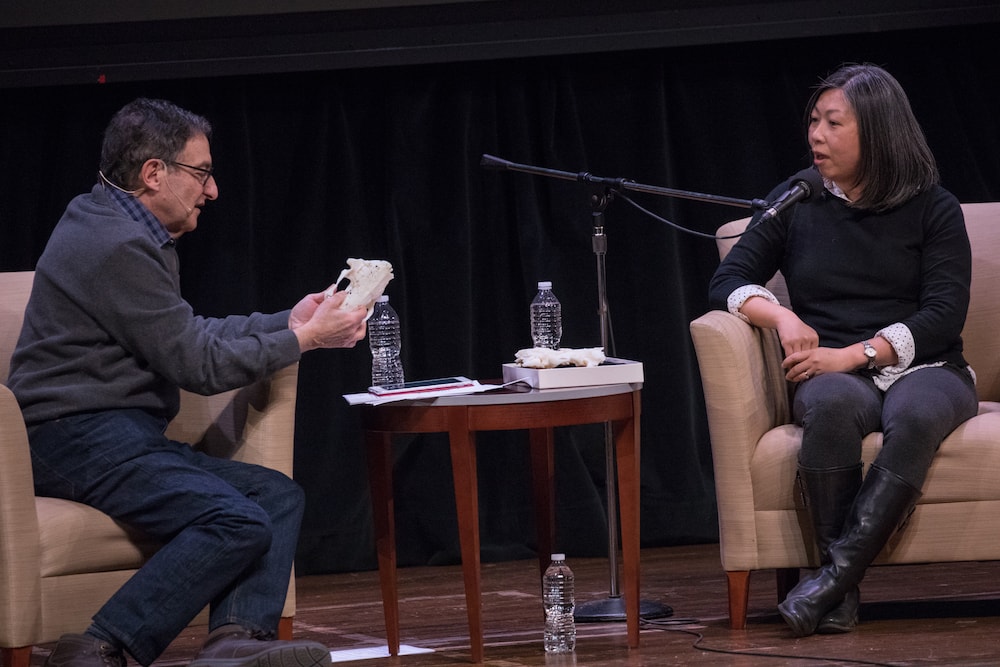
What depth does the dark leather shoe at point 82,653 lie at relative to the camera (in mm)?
2361

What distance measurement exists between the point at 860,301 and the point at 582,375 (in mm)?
782

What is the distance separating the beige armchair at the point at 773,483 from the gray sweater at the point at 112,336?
1.01 metres

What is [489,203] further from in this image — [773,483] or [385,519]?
[773,483]

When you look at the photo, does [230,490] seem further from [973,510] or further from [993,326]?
[993,326]

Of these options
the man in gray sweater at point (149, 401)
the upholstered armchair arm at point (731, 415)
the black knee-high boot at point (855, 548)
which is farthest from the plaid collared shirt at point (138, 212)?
the black knee-high boot at point (855, 548)

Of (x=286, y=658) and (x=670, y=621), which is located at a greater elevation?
(x=286, y=658)

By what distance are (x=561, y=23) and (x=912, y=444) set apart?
2026 mm

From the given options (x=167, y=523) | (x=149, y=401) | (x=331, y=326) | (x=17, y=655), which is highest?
(x=331, y=326)

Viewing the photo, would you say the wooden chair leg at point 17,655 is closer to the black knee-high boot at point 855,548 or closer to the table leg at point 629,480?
the table leg at point 629,480

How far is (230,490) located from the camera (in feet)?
8.52

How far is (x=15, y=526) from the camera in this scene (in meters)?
2.48

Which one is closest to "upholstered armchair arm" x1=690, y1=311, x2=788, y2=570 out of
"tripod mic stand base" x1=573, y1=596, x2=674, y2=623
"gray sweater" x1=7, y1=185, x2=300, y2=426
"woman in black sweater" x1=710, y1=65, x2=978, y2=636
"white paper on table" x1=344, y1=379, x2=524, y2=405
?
"woman in black sweater" x1=710, y1=65, x2=978, y2=636

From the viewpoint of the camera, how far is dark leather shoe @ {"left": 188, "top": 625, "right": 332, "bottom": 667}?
2352 mm

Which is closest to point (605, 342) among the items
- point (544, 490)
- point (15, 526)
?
point (544, 490)
